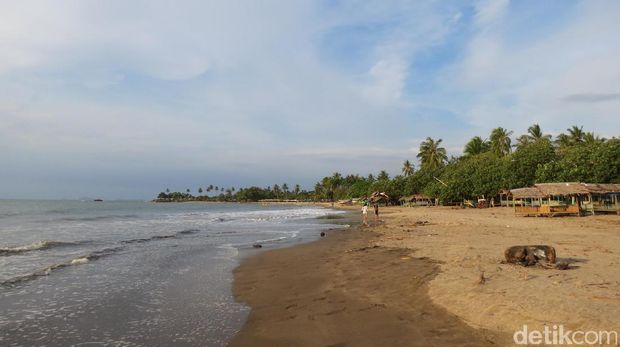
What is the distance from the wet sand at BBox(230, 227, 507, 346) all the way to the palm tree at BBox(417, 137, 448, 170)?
6831 cm

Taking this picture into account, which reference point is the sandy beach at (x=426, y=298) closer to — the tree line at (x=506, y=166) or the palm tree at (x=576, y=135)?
the tree line at (x=506, y=166)

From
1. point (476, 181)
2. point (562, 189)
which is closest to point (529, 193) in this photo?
point (562, 189)

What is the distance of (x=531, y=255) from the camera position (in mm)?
9648

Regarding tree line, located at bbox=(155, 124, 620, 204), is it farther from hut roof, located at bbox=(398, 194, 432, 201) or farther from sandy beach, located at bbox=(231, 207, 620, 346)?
sandy beach, located at bbox=(231, 207, 620, 346)

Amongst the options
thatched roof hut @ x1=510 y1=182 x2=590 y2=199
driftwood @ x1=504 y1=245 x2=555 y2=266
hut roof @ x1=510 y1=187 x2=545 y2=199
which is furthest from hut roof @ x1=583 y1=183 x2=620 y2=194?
driftwood @ x1=504 y1=245 x2=555 y2=266

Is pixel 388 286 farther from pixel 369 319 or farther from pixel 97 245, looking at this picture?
pixel 97 245

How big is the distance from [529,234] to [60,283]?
18.0m

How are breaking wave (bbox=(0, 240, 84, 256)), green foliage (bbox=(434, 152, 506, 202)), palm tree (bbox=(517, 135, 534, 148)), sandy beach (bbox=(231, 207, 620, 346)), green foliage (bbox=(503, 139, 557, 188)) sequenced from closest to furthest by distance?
sandy beach (bbox=(231, 207, 620, 346)) → breaking wave (bbox=(0, 240, 84, 256)) → green foliage (bbox=(503, 139, 557, 188)) → green foliage (bbox=(434, 152, 506, 202)) → palm tree (bbox=(517, 135, 534, 148))

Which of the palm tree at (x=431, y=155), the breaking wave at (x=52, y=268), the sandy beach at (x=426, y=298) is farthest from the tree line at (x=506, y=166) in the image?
the breaking wave at (x=52, y=268)

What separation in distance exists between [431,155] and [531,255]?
7159 cm

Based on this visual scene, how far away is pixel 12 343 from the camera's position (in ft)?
20.7

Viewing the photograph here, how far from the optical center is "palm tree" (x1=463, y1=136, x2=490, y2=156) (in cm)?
7281

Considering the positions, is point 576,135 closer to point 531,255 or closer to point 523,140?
point 523,140

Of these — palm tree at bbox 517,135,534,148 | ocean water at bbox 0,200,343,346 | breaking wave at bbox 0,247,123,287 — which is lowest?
ocean water at bbox 0,200,343,346
